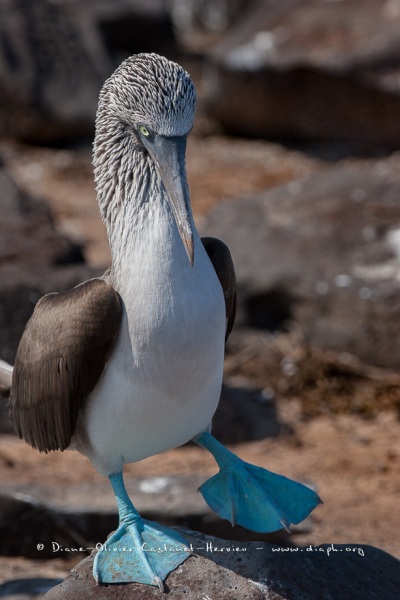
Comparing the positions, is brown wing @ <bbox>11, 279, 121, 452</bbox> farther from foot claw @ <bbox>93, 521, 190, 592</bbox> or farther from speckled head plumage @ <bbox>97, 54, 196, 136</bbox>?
speckled head plumage @ <bbox>97, 54, 196, 136</bbox>

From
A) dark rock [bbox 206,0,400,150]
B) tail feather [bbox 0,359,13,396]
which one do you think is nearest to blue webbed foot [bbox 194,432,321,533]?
tail feather [bbox 0,359,13,396]

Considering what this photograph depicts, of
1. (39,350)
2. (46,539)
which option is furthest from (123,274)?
(46,539)

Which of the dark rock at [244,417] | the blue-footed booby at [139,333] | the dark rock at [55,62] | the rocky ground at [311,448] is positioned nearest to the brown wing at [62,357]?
the blue-footed booby at [139,333]

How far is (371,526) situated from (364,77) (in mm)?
7578

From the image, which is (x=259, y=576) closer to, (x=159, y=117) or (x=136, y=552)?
(x=136, y=552)

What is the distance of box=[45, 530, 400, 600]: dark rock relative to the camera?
4176mm

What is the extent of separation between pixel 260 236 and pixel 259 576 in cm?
457

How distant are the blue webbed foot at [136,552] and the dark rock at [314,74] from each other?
901cm

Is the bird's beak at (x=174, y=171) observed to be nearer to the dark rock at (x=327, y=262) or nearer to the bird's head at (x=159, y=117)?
the bird's head at (x=159, y=117)

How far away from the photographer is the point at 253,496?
4.52 metres

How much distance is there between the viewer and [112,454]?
4309mm

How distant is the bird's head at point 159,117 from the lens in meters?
3.94

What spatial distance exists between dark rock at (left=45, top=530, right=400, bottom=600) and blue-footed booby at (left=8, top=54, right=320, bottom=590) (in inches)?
2.6

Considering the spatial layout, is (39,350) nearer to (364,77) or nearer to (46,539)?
(46,539)
